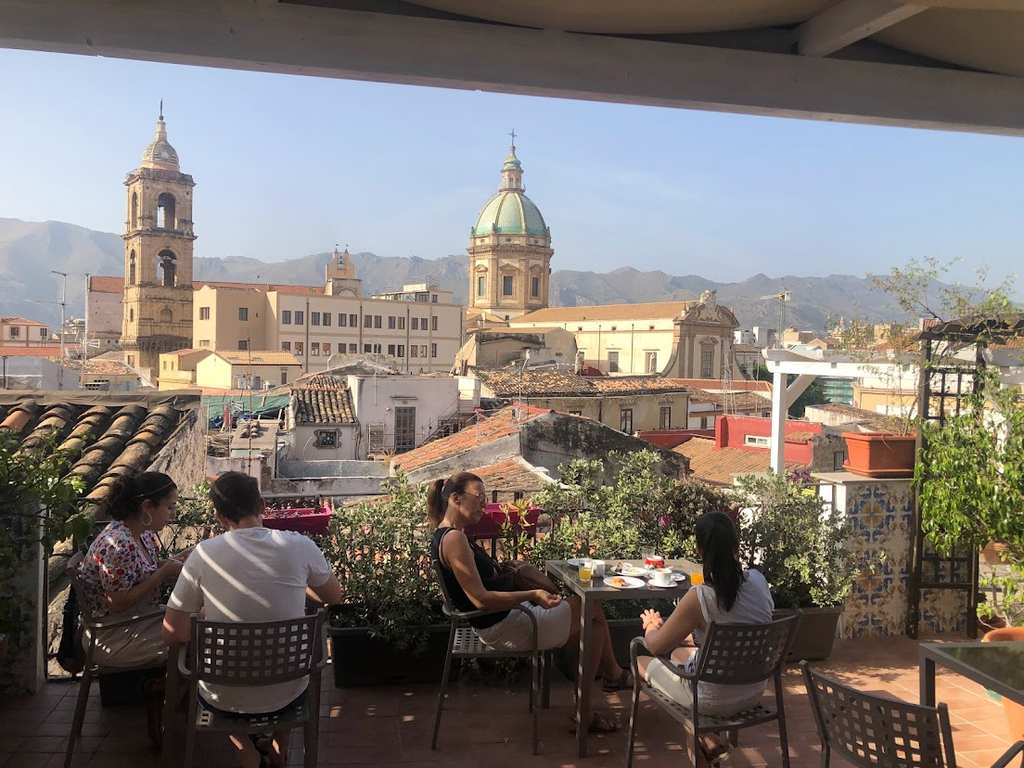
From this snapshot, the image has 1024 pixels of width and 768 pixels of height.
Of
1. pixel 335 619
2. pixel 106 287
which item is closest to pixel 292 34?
pixel 335 619

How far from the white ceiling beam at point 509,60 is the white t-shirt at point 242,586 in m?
1.30

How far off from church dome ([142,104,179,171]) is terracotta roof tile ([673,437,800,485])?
53.4 meters

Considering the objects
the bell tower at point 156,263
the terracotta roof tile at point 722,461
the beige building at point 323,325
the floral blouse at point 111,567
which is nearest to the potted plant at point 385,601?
the floral blouse at point 111,567

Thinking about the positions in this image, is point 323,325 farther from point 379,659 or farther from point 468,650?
point 468,650

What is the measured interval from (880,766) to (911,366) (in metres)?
3.51

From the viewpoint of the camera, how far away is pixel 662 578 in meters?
3.23

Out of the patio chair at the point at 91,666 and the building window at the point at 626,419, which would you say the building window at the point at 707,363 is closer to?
the building window at the point at 626,419

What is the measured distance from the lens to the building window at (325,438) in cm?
2177

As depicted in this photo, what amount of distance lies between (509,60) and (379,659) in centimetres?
253

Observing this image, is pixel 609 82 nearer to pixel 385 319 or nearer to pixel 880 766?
pixel 880 766

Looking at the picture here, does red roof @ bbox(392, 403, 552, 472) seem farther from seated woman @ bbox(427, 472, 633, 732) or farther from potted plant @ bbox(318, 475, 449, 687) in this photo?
seated woman @ bbox(427, 472, 633, 732)

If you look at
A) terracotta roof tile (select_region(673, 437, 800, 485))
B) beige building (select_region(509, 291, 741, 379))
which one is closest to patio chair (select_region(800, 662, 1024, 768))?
terracotta roof tile (select_region(673, 437, 800, 485))

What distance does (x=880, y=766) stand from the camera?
1936 mm

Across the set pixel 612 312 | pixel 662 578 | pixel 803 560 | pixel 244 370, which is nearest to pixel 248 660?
pixel 662 578
